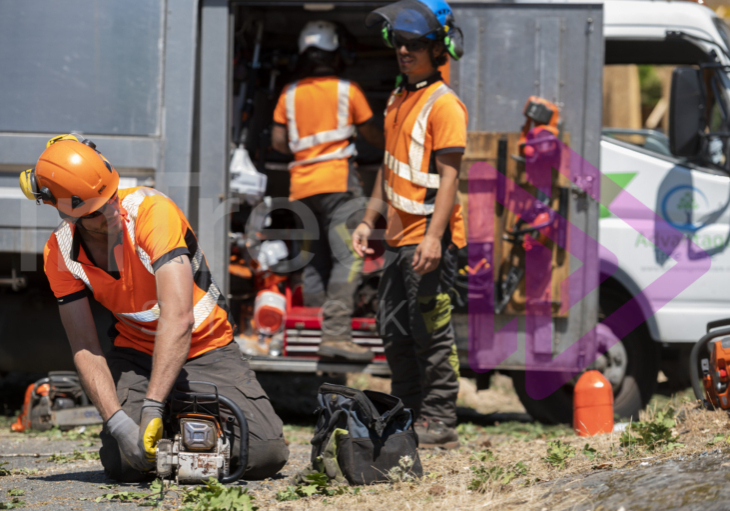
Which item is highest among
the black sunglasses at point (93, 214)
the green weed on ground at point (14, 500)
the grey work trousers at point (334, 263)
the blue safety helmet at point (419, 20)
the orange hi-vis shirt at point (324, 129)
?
the blue safety helmet at point (419, 20)

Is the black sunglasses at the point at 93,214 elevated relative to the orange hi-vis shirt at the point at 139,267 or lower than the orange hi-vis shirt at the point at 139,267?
elevated

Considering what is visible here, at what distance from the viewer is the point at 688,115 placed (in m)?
4.18

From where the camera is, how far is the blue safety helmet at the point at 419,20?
3611 millimetres

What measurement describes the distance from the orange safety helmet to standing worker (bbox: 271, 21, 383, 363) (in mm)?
2002

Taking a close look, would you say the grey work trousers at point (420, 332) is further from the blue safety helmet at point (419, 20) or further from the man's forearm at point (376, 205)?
the blue safety helmet at point (419, 20)

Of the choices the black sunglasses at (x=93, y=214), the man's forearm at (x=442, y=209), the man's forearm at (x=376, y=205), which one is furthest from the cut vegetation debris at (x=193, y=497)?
the man's forearm at (x=376, y=205)

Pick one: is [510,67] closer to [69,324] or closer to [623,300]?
[623,300]

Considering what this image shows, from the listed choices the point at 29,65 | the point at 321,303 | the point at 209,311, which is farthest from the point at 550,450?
the point at 29,65

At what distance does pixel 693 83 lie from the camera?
4.14 m

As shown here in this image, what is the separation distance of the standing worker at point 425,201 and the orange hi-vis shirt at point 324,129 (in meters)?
0.87

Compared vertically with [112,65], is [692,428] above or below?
below

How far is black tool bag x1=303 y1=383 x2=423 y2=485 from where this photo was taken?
288cm

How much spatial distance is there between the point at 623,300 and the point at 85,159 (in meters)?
3.26

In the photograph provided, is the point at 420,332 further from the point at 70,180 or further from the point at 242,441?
the point at 70,180
